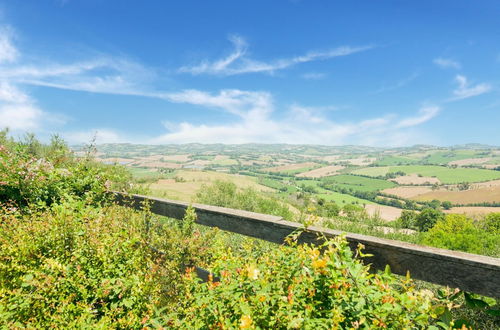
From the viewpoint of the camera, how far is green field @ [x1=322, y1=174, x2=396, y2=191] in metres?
107

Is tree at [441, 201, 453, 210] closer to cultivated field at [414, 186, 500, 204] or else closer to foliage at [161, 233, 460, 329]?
cultivated field at [414, 186, 500, 204]

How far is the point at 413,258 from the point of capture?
1796mm

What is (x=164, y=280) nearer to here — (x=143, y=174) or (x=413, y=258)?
(x=413, y=258)

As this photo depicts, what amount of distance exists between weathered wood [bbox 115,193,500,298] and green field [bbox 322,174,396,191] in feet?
361

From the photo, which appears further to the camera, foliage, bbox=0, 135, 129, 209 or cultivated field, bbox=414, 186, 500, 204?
cultivated field, bbox=414, 186, 500, 204

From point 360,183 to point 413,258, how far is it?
125284 mm

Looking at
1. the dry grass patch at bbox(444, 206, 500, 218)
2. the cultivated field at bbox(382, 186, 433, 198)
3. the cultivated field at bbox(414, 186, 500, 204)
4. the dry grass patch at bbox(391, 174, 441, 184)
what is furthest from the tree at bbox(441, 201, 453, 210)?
the dry grass patch at bbox(391, 174, 441, 184)

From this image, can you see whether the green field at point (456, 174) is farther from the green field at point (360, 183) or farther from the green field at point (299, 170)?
the green field at point (299, 170)

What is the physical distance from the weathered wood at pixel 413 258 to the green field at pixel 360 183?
109970mm

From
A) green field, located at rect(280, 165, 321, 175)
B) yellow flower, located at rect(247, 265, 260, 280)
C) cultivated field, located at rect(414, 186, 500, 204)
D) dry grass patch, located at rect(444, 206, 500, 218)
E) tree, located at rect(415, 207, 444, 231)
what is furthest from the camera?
green field, located at rect(280, 165, 321, 175)

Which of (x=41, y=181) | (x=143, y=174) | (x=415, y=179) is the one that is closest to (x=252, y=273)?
(x=41, y=181)

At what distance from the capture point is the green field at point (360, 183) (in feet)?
352

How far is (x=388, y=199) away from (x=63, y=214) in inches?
3658

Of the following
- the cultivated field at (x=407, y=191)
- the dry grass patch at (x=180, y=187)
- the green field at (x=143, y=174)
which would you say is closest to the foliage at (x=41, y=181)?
the dry grass patch at (x=180, y=187)
